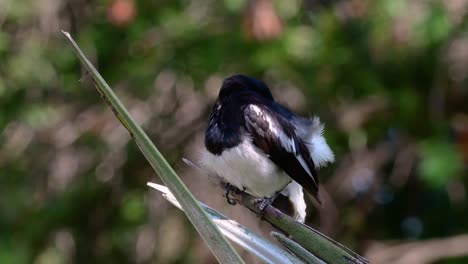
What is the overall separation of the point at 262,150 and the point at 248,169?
0.12 metres

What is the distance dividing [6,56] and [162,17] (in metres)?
0.88

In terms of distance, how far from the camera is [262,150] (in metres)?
2.97

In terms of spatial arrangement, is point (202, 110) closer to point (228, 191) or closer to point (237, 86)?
point (237, 86)

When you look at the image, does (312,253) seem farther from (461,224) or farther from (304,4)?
(461,224)

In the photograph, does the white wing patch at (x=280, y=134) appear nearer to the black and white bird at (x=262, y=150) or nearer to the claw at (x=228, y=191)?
the black and white bird at (x=262, y=150)

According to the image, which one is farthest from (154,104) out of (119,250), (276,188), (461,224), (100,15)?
(276,188)

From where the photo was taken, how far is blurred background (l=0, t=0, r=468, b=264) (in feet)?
15.8

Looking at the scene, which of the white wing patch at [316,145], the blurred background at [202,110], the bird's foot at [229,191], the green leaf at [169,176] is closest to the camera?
the green leaf at [169,176]

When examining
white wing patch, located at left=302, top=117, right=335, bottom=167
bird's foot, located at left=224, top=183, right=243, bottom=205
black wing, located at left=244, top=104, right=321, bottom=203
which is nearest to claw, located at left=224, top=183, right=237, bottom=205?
bird's foot, located at left=224, top=183, right=243, bottom=205

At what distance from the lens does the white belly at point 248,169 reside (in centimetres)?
286

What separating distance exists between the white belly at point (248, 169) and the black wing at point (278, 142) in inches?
1.2

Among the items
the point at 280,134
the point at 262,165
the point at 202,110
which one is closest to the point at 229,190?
the point at 262,165

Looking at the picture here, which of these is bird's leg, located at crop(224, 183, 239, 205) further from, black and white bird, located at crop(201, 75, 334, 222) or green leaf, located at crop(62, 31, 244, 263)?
green leaf, located at crop(62, 31, 244, 263)

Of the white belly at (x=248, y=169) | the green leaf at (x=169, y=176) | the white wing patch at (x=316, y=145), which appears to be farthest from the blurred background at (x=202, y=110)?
the green leaf at (x=169, y=176)
